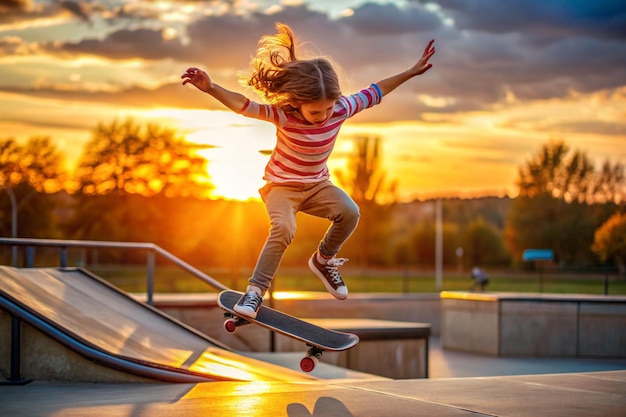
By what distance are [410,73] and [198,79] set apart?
1.70m

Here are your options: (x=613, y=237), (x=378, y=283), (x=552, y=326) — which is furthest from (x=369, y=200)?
(x=552, y=326)

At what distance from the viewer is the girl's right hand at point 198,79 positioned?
5.53 meters

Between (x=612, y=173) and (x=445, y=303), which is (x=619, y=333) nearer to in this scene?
(x=445, y=303)

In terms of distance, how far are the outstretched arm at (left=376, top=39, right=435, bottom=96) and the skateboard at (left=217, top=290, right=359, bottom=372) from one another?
1942 millimetres

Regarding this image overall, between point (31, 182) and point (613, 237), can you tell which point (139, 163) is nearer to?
point (31, 182)

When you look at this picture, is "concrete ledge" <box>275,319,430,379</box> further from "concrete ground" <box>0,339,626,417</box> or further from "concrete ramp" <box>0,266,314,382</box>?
"concrete ground" <box>0,339,626,417</box>

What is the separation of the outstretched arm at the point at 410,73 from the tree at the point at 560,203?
188 feet

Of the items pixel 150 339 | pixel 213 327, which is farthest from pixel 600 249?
pixel 150 339

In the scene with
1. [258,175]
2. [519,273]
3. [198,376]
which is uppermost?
[258,175]

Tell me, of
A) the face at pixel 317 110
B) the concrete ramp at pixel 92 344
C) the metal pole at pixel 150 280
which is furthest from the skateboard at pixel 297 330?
the metal pole at pixel 150 280

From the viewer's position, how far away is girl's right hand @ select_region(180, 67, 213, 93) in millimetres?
5531

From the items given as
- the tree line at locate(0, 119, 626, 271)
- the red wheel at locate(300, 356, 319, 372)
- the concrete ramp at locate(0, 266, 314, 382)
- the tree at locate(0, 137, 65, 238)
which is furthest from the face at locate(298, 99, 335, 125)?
the tree at locate(0, 137, 65, 238)

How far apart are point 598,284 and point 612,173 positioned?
Result: 1030cm

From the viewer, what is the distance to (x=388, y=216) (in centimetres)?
7906
